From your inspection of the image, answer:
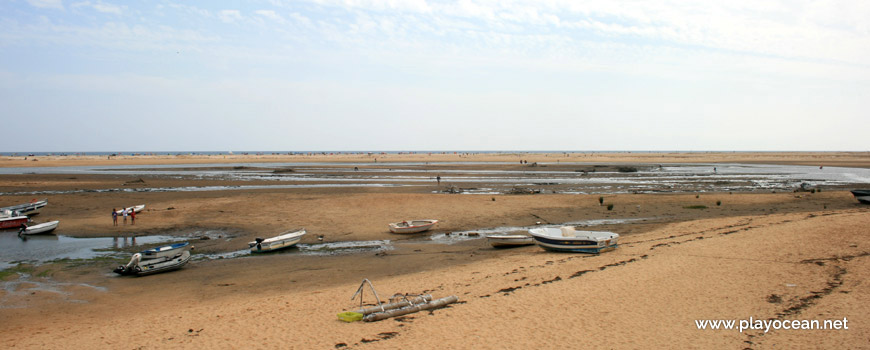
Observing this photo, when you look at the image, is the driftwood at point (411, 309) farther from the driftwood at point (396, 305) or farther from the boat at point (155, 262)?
the boat at point (155, 262)

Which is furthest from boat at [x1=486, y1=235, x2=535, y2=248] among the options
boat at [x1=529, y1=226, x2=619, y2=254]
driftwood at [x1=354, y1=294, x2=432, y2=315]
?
driftwood at [x1=354, y1=294, x2=432, y2=315]

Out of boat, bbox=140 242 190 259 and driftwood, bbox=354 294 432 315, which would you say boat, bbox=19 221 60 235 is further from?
driftwood, bbox=354 294 432 315

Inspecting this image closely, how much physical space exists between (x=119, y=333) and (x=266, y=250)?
8.59m

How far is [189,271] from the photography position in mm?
16453

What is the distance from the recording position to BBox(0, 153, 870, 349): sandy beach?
969cm

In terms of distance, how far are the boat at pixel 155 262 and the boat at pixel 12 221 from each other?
515 inches

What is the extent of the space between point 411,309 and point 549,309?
3.19 m

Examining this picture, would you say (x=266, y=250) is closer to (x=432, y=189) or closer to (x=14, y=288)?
(x=14, y=288)

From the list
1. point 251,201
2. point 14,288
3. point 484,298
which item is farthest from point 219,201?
point 484,298

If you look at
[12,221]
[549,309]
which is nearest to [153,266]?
[549,309]

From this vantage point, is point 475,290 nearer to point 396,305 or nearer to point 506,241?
point 396,305

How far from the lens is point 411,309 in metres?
11.0

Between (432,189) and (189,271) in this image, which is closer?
(189,271)

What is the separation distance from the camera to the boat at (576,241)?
17.0 m
